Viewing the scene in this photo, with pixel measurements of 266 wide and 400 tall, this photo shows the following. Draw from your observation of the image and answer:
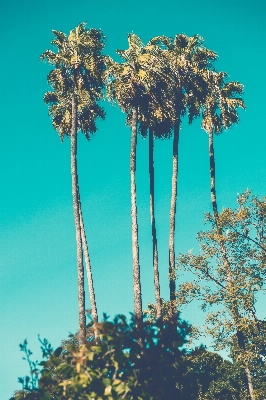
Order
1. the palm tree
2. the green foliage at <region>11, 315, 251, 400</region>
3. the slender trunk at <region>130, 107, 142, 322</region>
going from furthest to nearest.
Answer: the palm tree → the slender trunk at <region>130, 107, 142, 322</region> → the green foliage at <region>11, 315, 251, 400</region>

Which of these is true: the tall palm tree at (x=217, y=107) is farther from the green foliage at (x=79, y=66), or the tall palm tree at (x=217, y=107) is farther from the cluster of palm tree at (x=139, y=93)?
the green foliage at (x=79, y=66)

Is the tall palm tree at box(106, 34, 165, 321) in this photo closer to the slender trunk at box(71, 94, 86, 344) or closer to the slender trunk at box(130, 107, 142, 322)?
the slender trunk at box(130, 107, 142, 322)

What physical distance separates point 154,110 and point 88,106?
405cm

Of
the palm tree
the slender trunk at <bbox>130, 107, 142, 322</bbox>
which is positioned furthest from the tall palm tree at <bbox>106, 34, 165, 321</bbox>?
the palm tree

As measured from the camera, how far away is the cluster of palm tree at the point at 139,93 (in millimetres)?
22547

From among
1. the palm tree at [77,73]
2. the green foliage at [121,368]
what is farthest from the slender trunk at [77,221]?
the green foliage at [121,368]

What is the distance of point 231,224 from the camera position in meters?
22.0

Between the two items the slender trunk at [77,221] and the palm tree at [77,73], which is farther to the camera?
the palm tree at [77,73]

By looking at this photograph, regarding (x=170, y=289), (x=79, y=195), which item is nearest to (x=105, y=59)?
(x=79, y=195)

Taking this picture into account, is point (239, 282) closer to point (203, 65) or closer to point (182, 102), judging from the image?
point (182, 102)

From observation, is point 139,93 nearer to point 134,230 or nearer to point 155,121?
point 155,121

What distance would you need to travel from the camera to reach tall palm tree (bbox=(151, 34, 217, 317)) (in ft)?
80.5

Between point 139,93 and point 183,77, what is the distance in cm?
364

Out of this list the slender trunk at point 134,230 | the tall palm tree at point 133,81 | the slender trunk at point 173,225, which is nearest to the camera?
the slender trunk at point 134,230
